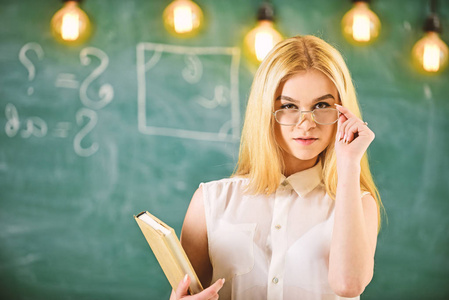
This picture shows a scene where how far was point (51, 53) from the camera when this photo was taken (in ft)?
7.90

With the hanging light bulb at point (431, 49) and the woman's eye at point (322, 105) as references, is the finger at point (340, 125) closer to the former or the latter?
the woman's eye at point (322, 105)

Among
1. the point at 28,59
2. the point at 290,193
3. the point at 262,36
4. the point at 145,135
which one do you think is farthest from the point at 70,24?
the point at 290,193

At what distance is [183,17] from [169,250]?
70.2 inches

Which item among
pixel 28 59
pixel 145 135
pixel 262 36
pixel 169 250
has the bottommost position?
pixel 169 250

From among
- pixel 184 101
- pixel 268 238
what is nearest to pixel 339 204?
pixel 268 238

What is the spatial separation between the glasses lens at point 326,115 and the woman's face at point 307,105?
0.01 m

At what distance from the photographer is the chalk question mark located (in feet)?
7.87

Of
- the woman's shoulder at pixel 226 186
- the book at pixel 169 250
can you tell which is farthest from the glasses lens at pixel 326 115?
the book at pixel 169 250

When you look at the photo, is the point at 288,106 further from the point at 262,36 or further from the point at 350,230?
the point at 262,36

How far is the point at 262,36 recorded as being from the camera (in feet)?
7.99

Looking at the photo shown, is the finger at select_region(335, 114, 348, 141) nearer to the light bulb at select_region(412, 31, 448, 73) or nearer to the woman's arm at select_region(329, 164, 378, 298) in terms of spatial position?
the woman's arm at select_region(329, 164, 378, 298)

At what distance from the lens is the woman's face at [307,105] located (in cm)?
105

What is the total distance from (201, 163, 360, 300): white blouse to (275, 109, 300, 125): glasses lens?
147mm

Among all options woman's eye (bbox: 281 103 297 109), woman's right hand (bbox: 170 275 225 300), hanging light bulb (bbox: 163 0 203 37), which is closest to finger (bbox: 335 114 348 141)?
woman's eye (bbox: 281 103 297 109)
